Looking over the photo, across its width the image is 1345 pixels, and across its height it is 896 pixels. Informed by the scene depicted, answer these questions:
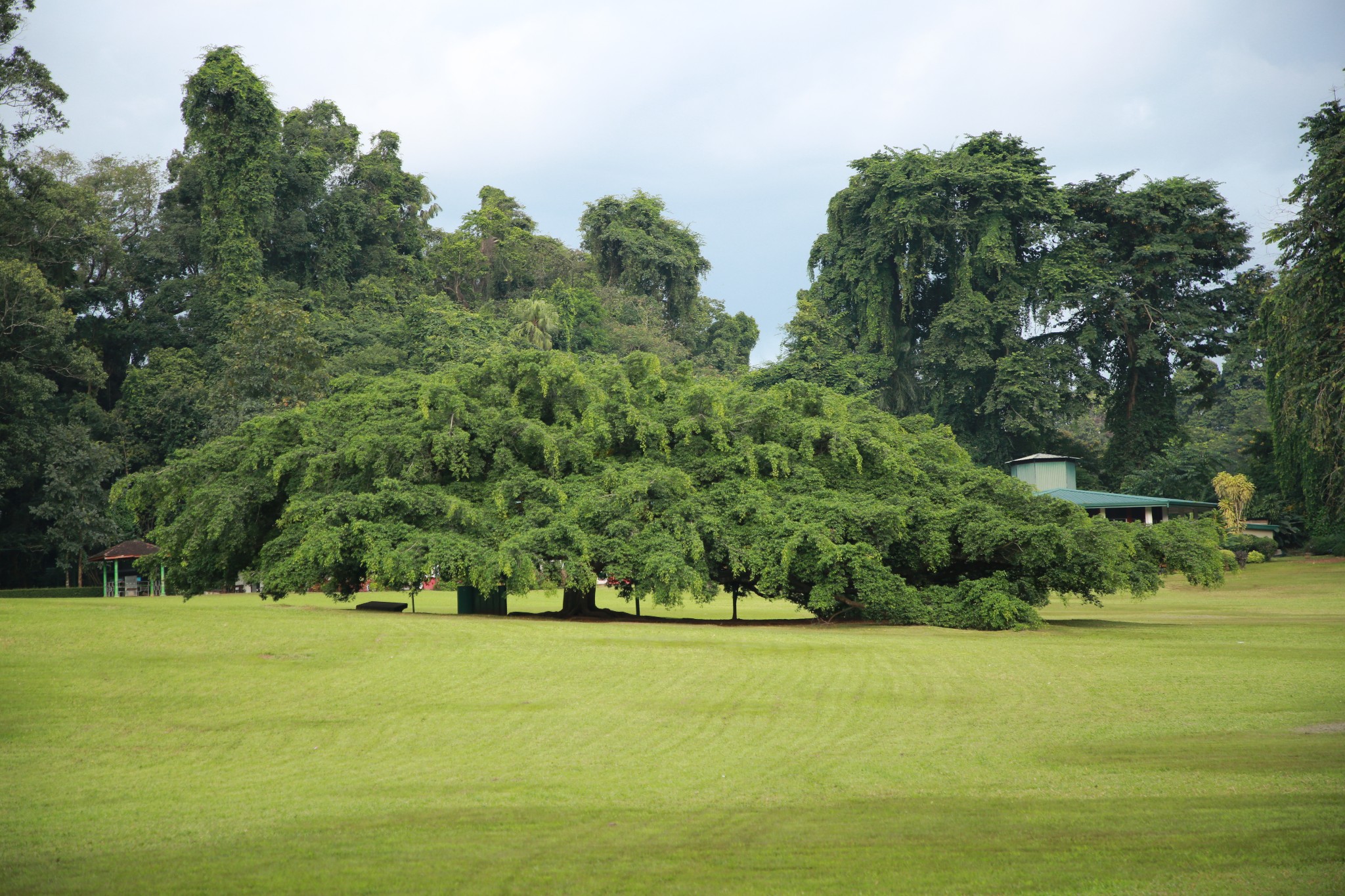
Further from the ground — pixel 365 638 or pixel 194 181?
pixel 194 181

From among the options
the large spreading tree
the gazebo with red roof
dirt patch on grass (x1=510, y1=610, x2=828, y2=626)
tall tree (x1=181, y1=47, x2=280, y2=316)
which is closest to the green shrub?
the large spreading tree

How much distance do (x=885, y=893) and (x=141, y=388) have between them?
4526cm

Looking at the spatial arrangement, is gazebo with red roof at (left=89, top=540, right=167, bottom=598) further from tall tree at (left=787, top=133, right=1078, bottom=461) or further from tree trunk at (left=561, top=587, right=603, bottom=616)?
tall tree at (left=787, top=133, right=1078, bottom=461)

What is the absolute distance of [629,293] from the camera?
2731 inches

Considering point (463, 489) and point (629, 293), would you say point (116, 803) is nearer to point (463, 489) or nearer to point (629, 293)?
point (463, 489)

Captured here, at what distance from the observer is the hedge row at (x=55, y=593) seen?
112ft

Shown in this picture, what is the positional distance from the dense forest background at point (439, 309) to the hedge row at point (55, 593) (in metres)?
3.23

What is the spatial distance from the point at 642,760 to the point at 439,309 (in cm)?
4626

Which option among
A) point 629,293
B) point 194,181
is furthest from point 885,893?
point 629,293

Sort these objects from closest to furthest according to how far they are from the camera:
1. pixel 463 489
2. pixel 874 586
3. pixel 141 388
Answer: pixel 874 586, pixel 463 489, pixel 141 388

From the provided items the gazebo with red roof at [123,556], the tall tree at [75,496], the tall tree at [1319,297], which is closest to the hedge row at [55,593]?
the gazebo with red roof at [123,556]

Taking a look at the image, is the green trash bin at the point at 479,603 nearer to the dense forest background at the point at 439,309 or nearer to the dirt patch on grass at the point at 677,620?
the dirt patch on grass at the point at 677,620

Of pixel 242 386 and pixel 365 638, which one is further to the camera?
pixel 242 386

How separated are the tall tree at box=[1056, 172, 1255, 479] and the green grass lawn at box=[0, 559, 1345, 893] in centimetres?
3621
